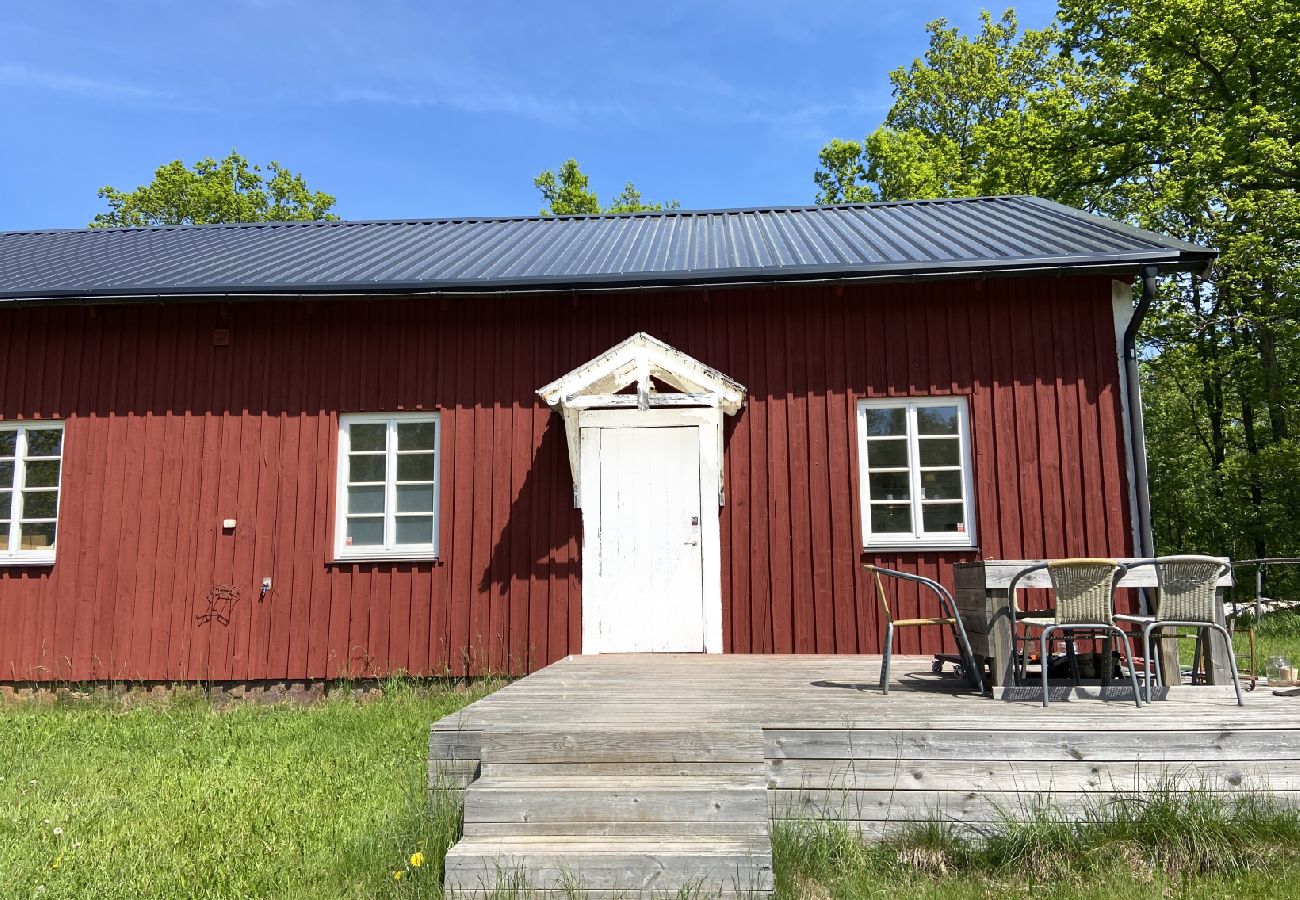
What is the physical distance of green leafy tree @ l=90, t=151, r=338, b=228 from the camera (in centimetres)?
2903

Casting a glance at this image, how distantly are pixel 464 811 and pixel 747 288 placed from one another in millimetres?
5776

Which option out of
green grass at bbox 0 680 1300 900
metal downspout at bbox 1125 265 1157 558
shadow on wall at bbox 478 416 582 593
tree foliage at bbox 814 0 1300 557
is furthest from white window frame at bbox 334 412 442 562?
tree foliage at bbox 814 0 1300 557

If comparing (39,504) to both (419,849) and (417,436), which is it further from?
(419,849)

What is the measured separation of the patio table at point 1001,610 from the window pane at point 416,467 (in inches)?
201

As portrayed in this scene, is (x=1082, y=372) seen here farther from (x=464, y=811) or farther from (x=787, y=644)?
(x=464, y=811)

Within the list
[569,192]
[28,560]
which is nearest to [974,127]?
[569,192]

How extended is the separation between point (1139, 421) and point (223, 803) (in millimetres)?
7434

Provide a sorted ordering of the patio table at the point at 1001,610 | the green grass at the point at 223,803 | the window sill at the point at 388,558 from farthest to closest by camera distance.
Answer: the window sill at the point at 388,558 < the patio table at the point at 1001,610 < the green grass at the point at 223,803

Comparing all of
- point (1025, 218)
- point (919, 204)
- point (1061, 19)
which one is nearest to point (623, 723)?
point (1025, 218)

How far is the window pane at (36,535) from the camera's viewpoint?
28.6ft

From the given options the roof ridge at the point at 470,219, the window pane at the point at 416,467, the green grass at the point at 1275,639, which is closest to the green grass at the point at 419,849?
the window pane at the point at 416,467

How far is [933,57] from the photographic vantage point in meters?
26.8

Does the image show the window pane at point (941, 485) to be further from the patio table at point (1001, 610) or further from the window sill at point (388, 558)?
the window sill at point (388, 558)

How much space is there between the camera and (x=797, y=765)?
406cm
